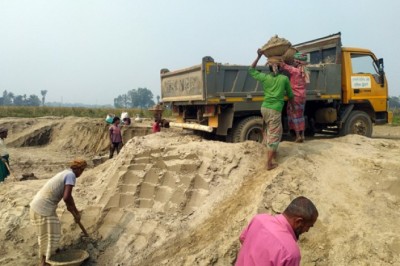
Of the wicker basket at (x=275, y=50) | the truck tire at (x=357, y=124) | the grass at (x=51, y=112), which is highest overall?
the wicker basket at (x=275, y=50)

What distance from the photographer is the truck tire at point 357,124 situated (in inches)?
374

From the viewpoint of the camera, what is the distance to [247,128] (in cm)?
805

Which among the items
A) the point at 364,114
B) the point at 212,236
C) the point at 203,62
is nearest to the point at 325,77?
the point at 364,114

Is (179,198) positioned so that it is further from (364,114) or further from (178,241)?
(364,114)

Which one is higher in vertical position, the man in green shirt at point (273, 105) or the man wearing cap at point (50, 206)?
the man in green shirt at point (273, 105)

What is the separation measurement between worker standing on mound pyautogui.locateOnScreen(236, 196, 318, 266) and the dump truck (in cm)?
523

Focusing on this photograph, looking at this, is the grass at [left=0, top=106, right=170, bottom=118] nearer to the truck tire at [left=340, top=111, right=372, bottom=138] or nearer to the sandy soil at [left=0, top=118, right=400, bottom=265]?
the truck tire at [left=340, top=111, right=372, bottom=138]

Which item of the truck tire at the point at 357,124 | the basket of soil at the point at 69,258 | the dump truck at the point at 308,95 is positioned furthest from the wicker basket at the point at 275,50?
the basket of soil at the point at 69,258

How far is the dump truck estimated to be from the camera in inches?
310

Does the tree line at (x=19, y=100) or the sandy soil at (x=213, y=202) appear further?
the tree line at (x=19, y=100)

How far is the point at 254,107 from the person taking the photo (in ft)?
26.4

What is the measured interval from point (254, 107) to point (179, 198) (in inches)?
118

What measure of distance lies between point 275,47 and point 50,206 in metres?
4.35

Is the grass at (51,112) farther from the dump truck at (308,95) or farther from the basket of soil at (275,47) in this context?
the basket of soil at (275,47)
